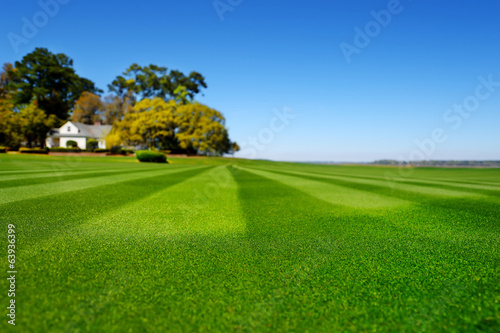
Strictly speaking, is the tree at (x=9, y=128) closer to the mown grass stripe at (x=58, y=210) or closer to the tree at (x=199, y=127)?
the tree at (x=199, y=127)

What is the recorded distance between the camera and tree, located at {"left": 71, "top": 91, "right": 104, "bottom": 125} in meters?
70.7

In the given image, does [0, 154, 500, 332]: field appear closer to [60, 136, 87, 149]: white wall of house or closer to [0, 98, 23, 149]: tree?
[0, 98, 23, 149]: tree

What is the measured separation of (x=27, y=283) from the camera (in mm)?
2025

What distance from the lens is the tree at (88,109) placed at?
→ 7069 cm

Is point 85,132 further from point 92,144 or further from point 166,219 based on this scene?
point 166,219

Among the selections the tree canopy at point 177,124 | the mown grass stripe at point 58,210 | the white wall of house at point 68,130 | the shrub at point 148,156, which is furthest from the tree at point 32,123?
the mown grass stripe at point 58,210

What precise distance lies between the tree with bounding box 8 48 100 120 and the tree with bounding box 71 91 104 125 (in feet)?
7.17

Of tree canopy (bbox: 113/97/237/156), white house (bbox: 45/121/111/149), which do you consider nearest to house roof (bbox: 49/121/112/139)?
white house (bbox: 45/121/111/149)

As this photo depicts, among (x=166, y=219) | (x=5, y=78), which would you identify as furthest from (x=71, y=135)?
(x=166, y=219)

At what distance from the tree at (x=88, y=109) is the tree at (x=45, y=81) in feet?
7.17

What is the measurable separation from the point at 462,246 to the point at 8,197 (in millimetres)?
7820

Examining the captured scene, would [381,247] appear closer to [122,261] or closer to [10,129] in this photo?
[122,261]

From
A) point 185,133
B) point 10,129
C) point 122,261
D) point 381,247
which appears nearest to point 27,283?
point 122,261

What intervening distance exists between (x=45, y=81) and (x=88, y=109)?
11141mm
